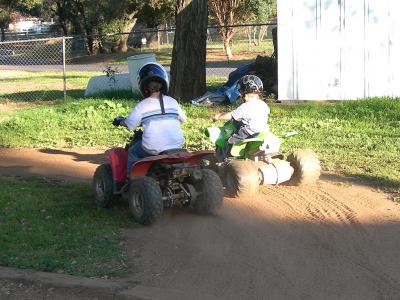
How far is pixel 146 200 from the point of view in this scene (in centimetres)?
627

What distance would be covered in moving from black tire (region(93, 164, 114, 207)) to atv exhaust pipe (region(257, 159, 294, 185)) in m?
1.63

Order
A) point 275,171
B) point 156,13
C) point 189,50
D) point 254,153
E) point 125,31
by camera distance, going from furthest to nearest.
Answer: point 125,31
point 156,13
point 189,50
point 254,153
point 275,171

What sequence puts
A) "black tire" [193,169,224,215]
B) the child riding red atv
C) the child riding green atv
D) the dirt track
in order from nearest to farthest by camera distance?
the dirt track, the child riding red atv, "black tire" [193,169,224,215], the child riding green atv

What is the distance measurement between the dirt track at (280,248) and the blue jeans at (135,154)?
2.10 ft

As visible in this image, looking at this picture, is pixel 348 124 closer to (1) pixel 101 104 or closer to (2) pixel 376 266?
(1) pixel 101 104

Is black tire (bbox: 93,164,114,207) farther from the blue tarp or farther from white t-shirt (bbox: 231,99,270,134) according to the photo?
the blue tarp

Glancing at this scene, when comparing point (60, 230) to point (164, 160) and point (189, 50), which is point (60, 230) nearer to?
point (164, 160)

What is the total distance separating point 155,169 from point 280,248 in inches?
64.4

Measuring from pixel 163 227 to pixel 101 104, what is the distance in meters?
7.86

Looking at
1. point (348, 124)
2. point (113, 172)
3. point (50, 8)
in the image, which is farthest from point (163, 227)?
point (50, 8)

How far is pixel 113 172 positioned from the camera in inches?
276

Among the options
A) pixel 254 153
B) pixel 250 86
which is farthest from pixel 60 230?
pixel 250 86

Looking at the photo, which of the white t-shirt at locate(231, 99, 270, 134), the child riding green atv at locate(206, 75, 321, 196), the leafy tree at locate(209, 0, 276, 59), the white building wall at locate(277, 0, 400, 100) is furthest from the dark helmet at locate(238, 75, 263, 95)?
the leafy tree at locate(209, 0, 276, 59)

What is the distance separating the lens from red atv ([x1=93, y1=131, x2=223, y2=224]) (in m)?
6.34
